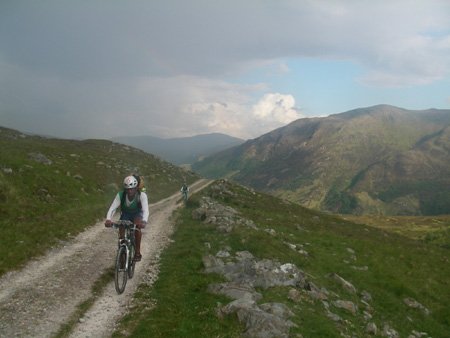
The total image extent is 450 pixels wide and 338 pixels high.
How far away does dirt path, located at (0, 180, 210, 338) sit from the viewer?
7871mm

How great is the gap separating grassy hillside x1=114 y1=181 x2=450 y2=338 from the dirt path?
2.46ft

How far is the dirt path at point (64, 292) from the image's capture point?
310 inches

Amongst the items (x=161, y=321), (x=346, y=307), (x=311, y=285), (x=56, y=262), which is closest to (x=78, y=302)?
(x=161, y=321)

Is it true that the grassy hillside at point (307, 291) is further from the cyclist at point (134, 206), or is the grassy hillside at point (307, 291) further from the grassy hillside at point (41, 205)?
the grassy hillside at point (41, 205)

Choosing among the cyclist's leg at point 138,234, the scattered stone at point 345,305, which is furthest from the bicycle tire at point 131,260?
the scattered stone at point 345,305

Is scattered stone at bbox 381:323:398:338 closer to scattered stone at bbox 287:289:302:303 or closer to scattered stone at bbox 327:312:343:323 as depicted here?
scattered stone at bbox 327:312:343:323

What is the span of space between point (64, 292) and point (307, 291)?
10813mm

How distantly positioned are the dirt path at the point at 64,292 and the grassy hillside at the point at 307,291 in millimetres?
750

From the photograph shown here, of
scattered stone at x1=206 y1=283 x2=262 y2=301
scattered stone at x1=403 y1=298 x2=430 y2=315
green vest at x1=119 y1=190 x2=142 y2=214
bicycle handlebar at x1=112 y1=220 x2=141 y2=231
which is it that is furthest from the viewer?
scattered stone at x1=403 y1=298 x2=430 y2=315

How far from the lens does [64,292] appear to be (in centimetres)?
995

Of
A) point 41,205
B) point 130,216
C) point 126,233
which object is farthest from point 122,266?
point 41,205

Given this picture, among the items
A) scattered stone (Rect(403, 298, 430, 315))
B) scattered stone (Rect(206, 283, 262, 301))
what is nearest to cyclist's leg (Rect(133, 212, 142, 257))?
scattered stone (Rect(206, 283, 262, 301))

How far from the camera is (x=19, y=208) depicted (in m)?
17.9

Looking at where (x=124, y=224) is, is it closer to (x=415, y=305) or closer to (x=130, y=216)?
(x=130, y=216)
